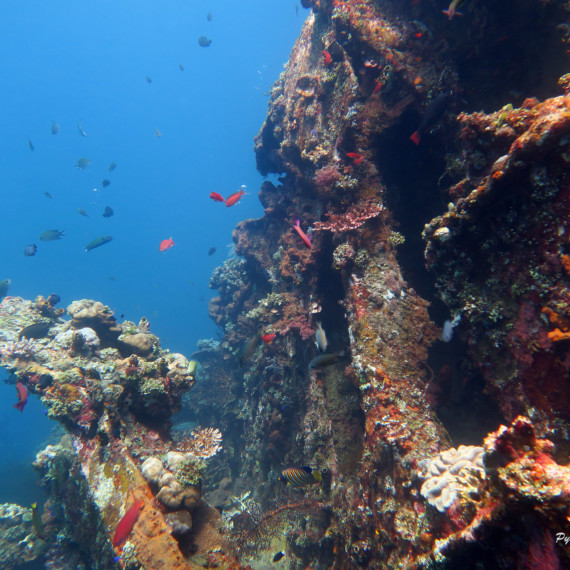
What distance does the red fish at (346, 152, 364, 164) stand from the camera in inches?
224

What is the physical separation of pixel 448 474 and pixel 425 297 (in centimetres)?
296

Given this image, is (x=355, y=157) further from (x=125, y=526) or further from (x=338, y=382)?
(x=125, y=526)

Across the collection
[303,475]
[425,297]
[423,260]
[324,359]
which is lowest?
[303,475]

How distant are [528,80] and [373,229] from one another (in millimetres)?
3435

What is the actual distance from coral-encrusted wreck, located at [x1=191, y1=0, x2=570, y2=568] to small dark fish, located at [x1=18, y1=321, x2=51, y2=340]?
6.95m

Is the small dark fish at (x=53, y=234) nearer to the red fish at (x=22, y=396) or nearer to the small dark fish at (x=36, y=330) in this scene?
the small dark fish at (x=36, y=330)

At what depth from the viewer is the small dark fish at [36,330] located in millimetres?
8727

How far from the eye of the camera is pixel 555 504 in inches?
64.1

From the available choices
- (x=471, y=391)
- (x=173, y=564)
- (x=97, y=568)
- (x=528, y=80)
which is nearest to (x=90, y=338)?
(x=97, y=568)

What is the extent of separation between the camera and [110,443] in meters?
5.13

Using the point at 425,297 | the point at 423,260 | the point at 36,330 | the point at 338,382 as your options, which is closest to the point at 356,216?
the point at 423,260

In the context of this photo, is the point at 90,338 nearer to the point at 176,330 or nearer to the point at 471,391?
the point at 471,391

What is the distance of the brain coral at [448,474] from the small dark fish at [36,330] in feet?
35.0

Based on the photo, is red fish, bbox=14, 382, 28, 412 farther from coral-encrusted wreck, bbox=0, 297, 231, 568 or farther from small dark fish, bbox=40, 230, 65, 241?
small dark fish, bbox=40, 230, 65, 241
